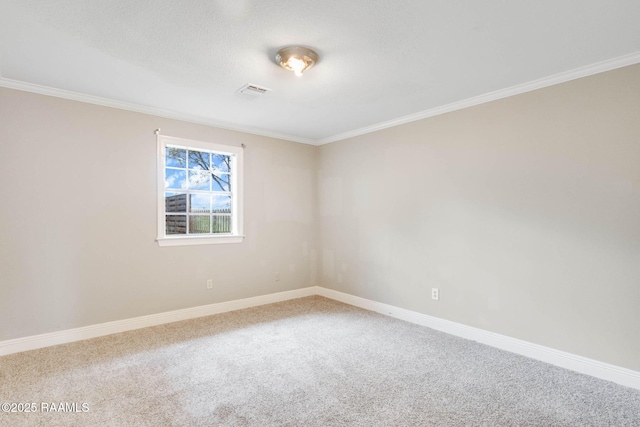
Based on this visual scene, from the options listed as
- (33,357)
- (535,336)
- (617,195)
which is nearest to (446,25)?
(617,195)

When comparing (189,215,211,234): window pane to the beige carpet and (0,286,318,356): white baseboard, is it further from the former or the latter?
the beige carpet

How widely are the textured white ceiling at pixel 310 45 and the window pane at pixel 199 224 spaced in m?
1.42

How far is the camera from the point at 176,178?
4.03 meters

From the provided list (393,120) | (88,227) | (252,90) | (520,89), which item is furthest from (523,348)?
(88,227)

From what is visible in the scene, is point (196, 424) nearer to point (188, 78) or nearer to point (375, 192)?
point (188, 78)

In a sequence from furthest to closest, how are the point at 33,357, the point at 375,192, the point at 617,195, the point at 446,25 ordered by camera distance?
the point at 375,192 < the point at 33,357 < the point at 617,195 < the point at 446,25

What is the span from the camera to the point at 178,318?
3797 millimetres

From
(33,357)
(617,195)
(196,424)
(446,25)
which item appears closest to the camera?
(196,424)

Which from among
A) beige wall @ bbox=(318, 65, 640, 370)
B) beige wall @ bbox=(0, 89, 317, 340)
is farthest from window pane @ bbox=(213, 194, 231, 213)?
beige wall @ bbox=(318, 65, 640, 370)

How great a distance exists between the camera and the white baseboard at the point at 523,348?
2406mm

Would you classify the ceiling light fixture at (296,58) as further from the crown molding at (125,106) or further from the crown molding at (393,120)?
the crown molding at (125,106)

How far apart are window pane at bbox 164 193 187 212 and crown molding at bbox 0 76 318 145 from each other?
0.91m

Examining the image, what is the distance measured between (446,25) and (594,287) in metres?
2.26

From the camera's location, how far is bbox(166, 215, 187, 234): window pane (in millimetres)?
3936
